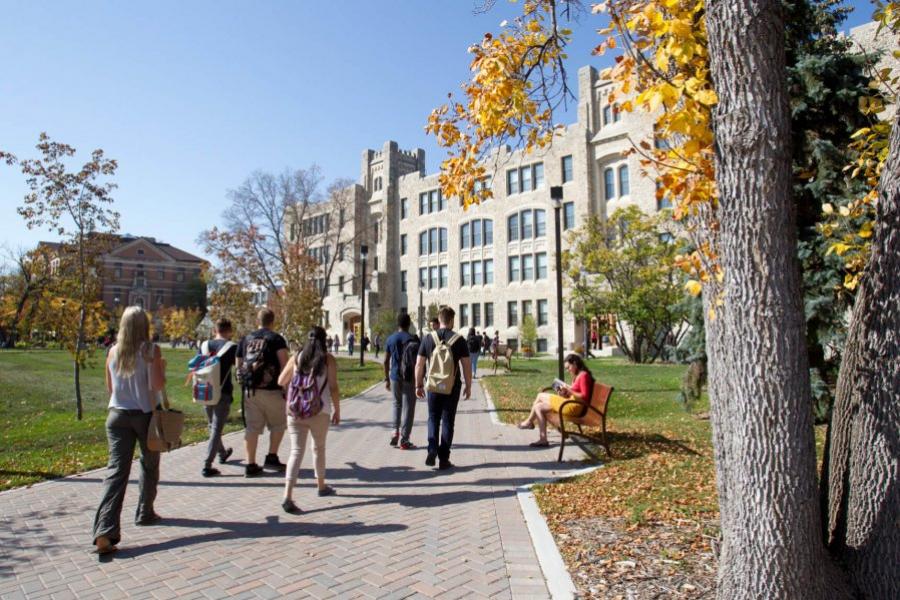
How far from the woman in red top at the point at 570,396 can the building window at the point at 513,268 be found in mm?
36614

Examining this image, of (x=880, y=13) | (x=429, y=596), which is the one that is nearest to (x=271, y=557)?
(x=429, y=596)

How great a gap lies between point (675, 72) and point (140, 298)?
3935 inches

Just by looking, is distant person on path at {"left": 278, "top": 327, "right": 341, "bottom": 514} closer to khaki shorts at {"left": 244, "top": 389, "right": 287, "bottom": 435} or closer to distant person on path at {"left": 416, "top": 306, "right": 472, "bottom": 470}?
khaki shorts at {"left": 244, "top": 389, "right": 287, "bottom": 435}

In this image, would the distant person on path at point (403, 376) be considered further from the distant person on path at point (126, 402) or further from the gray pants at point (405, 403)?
the distant person on path at point (126, 402)

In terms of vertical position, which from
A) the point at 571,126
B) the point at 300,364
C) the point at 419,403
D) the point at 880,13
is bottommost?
the point at 419,403

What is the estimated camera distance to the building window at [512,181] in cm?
4400

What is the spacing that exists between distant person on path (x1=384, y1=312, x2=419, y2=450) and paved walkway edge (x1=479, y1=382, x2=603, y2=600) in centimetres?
251

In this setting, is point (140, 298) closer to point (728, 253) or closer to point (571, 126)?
point (571, 126)

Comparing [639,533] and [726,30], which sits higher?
[726,30]

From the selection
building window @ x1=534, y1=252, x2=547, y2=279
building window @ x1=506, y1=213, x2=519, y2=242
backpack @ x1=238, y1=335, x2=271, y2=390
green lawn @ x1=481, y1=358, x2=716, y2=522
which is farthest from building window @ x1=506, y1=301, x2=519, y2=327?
backpack @ x1=238, y1=335, x2=271, y2=390

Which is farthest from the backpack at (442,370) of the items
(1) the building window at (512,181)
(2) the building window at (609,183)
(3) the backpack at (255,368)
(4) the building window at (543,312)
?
(1) the building window at (512,181)

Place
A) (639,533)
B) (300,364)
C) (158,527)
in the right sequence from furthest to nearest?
1. (300,364)
2. (158,527)
3. (639,533)

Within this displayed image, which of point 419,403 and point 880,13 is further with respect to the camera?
point 419,403

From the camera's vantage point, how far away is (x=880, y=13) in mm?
4062
